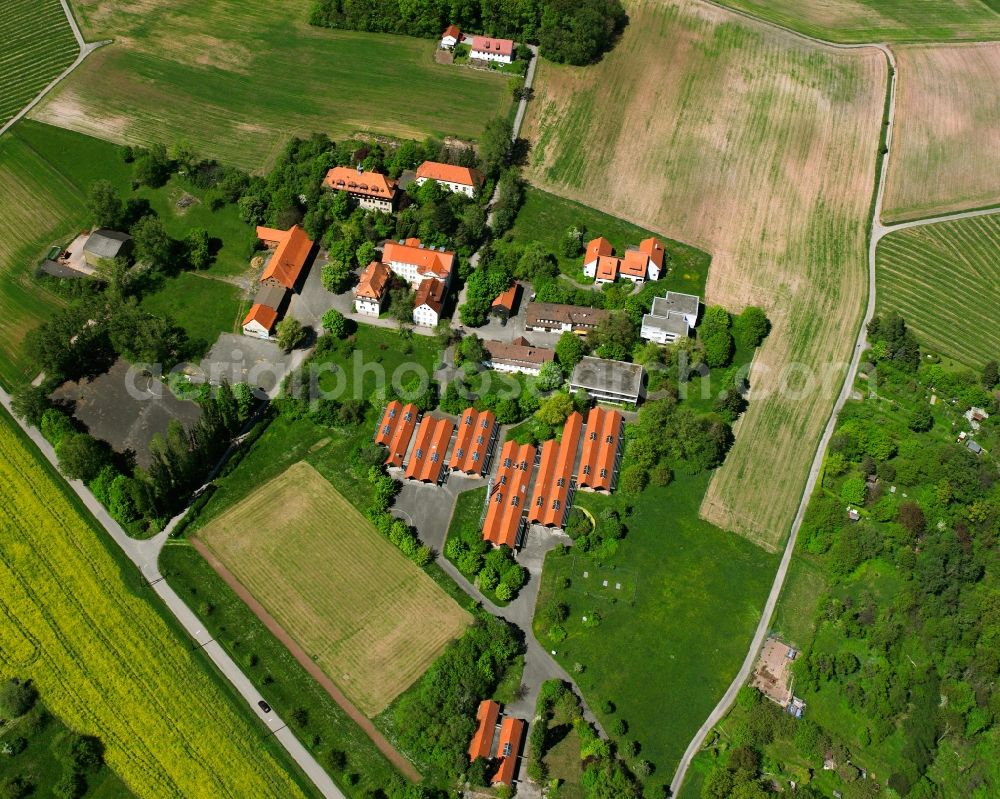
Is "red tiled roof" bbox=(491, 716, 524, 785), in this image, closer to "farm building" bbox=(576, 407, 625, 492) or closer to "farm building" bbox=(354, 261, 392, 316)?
"farm building" bbox=(576, 407, 625, 492)

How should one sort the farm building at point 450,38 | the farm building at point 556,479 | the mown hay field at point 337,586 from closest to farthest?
the mown hay field at point 337,586, the farm building at point 556,479, the farm building at point 450,38

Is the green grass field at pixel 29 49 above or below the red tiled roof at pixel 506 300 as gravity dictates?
above

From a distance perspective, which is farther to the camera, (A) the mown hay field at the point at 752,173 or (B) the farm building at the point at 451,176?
(B) the farm building at the point at 451,176

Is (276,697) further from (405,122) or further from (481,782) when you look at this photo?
(405,122)

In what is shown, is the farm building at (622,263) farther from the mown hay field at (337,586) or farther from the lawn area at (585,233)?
the mown hay field at (337,586)

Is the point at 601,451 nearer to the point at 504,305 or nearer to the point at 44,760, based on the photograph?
the point at 504,305

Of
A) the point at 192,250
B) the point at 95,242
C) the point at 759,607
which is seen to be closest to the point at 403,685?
the point at 759,607

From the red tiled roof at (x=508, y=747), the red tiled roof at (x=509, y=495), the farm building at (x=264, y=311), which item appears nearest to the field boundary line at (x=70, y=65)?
the farm building at (x=264, y=311)
